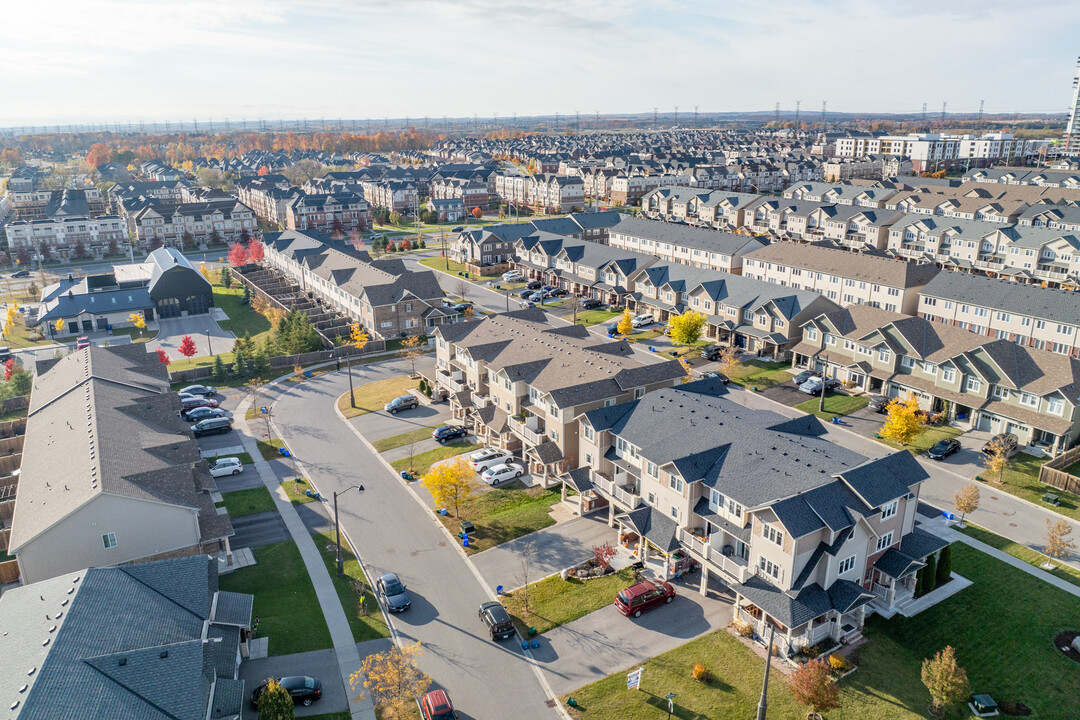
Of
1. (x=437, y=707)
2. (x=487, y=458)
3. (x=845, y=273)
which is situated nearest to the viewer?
(x=437, y=707)

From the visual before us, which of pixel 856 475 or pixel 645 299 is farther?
pixel 645 299

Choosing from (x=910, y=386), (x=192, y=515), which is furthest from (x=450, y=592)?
(x=910, y=386)

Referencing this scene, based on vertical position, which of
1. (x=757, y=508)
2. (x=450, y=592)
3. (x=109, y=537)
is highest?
(x=757, y=508)

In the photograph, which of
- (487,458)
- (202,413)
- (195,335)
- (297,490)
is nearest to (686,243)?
(487,458)

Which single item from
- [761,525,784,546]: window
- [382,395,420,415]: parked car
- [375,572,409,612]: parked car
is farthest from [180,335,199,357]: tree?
[761,525,784,546]: window

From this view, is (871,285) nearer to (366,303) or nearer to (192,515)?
(366,303)

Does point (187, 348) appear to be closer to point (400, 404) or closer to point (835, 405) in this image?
point (400, 404)

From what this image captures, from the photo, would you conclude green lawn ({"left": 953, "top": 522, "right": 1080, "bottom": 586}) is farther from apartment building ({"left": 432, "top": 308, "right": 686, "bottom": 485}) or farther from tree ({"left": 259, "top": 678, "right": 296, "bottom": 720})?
tree ({"left": 259, "top": 678, "right": 296, "bottom": 720})

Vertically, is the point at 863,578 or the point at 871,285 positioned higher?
the point at 871,285
